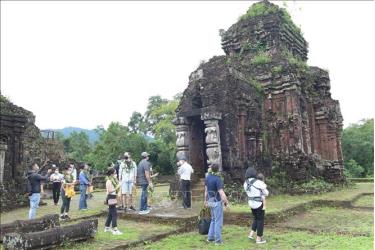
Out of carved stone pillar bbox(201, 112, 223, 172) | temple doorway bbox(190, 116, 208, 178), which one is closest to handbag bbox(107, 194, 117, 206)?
carved stone pillar bbox(201, 112, 223, 172)

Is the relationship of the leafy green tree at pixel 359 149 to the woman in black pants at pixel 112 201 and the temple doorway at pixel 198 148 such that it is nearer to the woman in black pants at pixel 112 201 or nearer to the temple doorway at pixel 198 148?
the temple doorway at pixel 198 148

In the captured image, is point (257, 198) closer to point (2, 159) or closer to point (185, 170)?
point (185, 170)

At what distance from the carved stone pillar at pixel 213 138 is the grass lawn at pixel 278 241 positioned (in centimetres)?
447

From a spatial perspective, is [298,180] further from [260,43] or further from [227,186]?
[260,43]

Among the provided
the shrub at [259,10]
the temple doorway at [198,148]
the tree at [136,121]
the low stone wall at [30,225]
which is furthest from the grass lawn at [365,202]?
the tree at [136,121]

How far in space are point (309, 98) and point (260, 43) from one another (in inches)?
145

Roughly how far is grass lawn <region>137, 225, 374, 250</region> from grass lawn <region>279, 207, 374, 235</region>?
0.71 meters

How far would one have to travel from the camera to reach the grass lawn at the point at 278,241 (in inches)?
269

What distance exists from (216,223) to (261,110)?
895 centimetres

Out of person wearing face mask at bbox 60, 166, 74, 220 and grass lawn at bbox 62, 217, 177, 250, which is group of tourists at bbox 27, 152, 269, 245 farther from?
grass lawn at bbox 62, 217, 177, 250

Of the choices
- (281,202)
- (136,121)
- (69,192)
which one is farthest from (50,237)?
(136,121)

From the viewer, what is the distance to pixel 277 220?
30.7ft

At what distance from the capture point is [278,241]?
24.3ft

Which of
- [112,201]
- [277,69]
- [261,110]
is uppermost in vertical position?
A: [277,69]
